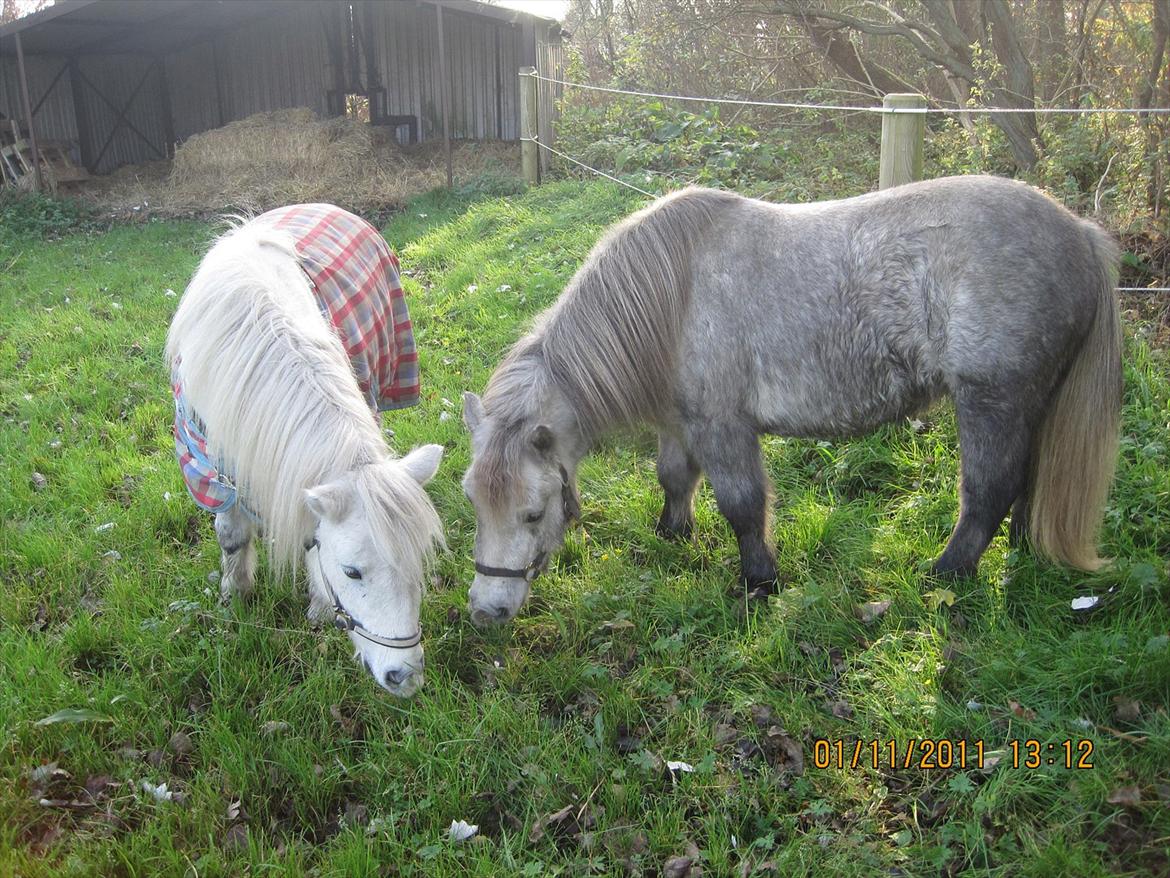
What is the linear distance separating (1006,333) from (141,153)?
66.6ft

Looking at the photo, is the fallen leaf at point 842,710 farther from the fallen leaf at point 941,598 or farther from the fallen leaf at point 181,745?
the fallen leaf at point 181,745

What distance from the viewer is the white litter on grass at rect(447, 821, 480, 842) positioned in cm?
244

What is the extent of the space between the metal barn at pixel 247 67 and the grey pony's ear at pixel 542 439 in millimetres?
9672

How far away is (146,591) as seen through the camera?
3.62m

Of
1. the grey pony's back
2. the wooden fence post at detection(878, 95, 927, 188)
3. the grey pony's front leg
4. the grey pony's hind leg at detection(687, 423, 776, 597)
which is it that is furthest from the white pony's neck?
the wooden fence post at detection(878, 95, 927, 188)

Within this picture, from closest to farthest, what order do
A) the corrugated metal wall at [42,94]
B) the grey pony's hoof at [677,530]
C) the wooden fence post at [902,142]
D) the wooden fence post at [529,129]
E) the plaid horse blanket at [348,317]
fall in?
the plaid horse blanket at [348,317]
the grey pony's hoof at [677,530]
the wooden fence post at [902,142]
the wooden fence post at [529,129]
the corrugated metal wall at [42,94]

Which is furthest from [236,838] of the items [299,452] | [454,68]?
[454,68]

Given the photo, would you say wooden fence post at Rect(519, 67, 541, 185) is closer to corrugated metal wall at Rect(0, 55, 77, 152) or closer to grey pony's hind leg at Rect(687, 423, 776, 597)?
grey pony's hind leg at Rect(687, 423, 776, 597)

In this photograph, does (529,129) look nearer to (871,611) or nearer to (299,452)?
(299,452)

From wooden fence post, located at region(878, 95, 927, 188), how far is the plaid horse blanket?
8.83ft

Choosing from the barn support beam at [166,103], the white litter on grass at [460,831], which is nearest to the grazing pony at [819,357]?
the white litter on grass at [460,831]

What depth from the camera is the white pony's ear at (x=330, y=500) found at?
8.36ft

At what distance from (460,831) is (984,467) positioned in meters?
2.23

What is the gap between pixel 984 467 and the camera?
10.0 feet
